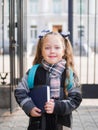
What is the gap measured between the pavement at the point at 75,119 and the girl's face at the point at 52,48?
2337 mm

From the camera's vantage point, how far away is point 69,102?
9.27ft

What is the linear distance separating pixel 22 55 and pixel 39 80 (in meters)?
4.36

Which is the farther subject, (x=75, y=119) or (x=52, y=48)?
(x=75, y=119)

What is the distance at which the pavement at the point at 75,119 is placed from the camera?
5.50m

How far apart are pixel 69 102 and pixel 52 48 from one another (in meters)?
0.38

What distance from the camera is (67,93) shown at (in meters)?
2.86

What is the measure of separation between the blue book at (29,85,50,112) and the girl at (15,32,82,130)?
3 cm

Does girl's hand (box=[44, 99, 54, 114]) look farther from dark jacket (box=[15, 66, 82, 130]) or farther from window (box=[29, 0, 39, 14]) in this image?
window (box=[29, 0, 39, 14])

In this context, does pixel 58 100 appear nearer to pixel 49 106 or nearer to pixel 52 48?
pixel 49 106

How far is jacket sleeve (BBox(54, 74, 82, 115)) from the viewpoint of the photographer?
110 inches

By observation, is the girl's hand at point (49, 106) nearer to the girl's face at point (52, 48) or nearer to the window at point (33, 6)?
the girl's face at point (52, 48)

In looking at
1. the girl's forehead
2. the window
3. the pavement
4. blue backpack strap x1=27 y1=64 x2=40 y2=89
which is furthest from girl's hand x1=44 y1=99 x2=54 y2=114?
the window

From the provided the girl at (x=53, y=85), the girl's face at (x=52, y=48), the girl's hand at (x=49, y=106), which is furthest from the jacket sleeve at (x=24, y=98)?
the girl's face at (x=52, y=48)

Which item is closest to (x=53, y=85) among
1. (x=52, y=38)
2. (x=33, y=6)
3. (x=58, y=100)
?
(x=58, y=100)
